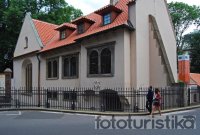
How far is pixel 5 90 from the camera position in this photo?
977 inches

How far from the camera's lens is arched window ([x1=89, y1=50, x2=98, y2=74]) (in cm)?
2259

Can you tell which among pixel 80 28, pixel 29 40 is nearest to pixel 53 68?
pixel 80 28

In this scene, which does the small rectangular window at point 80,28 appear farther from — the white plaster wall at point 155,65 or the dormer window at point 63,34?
the white plaster wall at point 155,65

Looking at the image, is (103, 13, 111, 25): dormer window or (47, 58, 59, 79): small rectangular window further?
(47, 58, 59, 79): small rectangular window

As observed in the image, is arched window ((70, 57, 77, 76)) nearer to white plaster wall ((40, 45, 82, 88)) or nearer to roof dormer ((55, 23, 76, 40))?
white plaster wall ((40, 45, 82, 88))

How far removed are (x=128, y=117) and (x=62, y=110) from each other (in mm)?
5099

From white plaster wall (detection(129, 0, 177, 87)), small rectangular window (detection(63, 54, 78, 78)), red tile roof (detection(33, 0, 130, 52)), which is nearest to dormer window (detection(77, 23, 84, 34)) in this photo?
red tile roof (detection(33, 0, 130, 52))

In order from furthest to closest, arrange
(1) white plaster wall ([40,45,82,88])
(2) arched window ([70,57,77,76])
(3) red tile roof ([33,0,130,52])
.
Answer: (2) arched window ([70,57,77,76]) < (1) white plaster wall ([40,45,82,88]) < (3) red tile roof ([33,0,130,52])

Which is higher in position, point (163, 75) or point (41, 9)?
point (41, 9)

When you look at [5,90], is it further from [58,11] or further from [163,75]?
[58,11]

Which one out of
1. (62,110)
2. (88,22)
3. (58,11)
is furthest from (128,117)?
(58,11)

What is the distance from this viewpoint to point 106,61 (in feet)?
71.2

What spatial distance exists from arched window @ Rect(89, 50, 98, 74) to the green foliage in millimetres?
21713

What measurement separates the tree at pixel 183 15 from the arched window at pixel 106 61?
36657 mm
